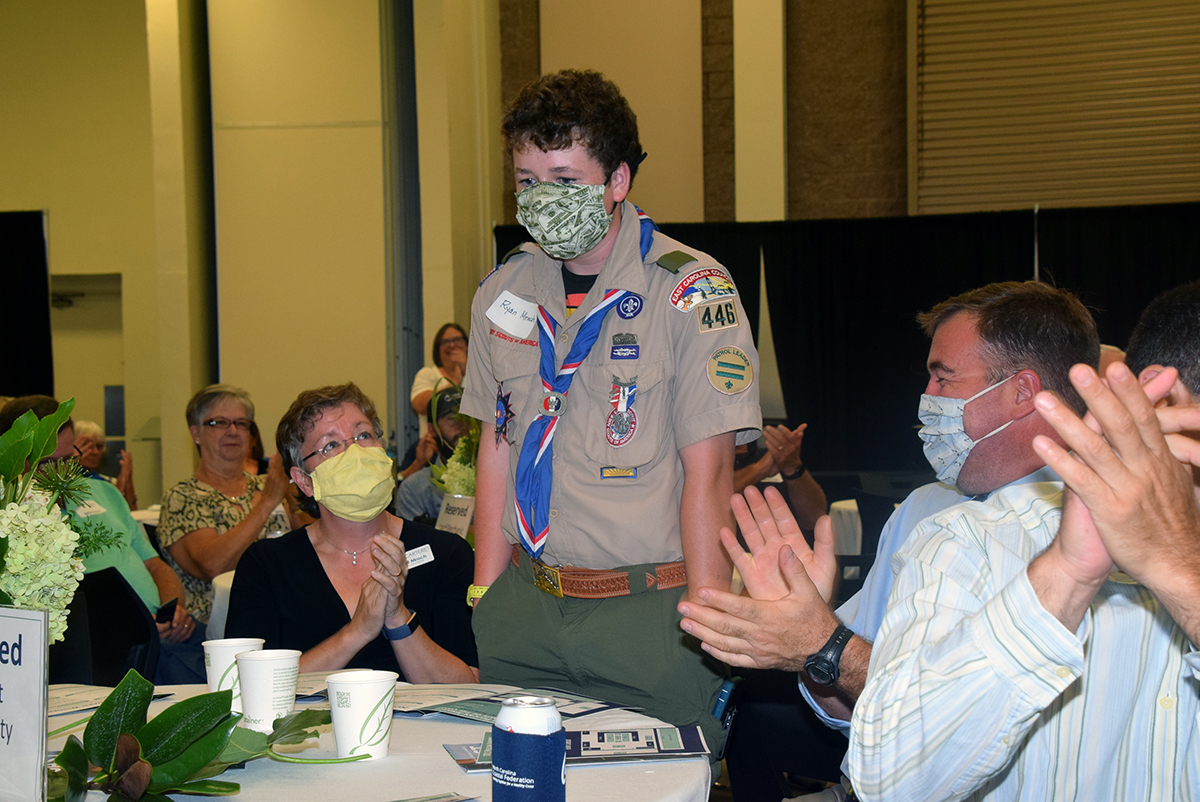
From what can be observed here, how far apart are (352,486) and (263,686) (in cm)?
93

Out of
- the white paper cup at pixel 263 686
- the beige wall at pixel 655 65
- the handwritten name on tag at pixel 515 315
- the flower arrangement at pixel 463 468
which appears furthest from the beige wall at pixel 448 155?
the white paper cup at pixel 263 686

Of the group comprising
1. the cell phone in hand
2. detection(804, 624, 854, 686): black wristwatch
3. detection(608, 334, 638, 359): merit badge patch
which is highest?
detection(608, 334, 638, 359): merit badge patch

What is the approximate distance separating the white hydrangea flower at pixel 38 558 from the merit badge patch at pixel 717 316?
44.2 inches

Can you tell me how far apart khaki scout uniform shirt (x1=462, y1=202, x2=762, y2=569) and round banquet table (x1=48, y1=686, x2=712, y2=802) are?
0.56m

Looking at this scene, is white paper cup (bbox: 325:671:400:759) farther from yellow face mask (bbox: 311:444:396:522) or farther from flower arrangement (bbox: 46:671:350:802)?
yellow face mask (bbox: 311:444:396:522)

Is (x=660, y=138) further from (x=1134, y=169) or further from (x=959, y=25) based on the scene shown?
(x=1134, y=169)

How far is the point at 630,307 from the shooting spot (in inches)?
75.5

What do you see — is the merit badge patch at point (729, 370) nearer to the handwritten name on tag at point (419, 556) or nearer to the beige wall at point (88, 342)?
the handwritten name on tag at point (419, 556)

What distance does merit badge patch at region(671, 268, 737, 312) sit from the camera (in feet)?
6.16

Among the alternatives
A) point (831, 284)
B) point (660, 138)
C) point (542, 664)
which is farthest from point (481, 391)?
point (660, 138)

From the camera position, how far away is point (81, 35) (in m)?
8.26

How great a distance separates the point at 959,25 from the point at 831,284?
2470 mm

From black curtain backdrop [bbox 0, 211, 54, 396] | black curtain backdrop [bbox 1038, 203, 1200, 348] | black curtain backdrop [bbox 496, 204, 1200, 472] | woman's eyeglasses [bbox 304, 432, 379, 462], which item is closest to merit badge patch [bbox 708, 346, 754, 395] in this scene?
woman's eyeglasses [bbox 304, 432, 379, 462]

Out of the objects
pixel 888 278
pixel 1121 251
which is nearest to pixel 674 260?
pixel 888 278
